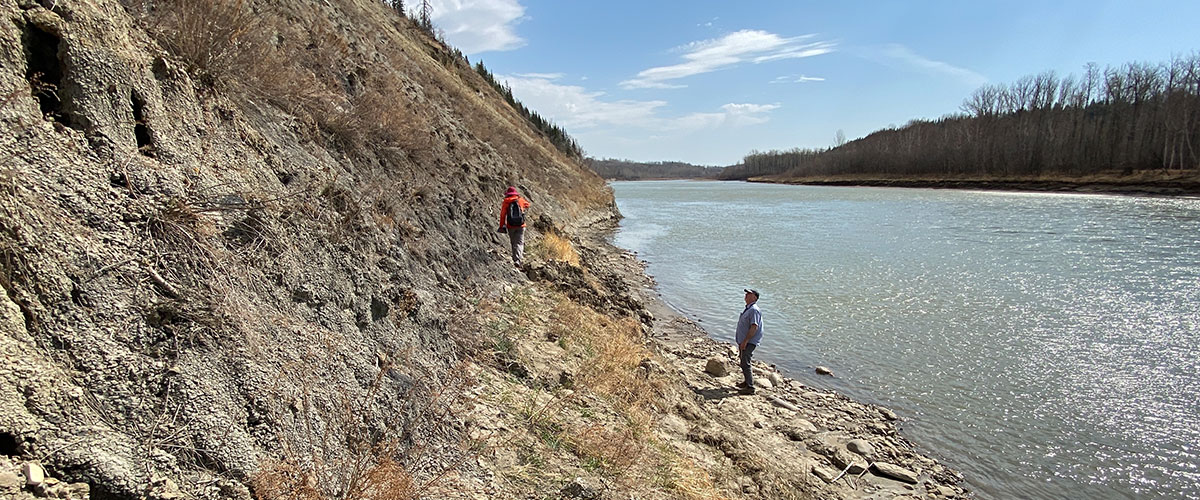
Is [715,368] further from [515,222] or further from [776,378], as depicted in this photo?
[515,222]

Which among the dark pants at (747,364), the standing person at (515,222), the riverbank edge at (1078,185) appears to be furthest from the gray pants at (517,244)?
the riverbank edge at (1078,185)

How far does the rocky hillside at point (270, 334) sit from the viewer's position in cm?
260

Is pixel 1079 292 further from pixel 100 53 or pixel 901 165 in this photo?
pixel 901 165

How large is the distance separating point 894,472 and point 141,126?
8.25 metres

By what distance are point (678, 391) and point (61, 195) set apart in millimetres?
6643

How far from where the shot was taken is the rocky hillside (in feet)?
8.54

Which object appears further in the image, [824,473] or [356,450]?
[824,473]

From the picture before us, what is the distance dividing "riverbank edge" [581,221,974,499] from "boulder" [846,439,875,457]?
12mm

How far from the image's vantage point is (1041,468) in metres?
7.02

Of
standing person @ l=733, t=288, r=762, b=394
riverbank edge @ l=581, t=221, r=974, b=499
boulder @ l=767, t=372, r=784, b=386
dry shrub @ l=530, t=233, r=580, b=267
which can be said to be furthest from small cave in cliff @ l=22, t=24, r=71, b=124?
dry shrub @ l=530, t=233, r=580, b=267

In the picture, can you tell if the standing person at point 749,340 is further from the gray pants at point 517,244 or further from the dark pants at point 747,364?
the gray pants at point 517,244

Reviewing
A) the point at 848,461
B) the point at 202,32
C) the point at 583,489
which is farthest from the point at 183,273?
the point at 848,461

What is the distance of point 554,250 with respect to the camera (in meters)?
13.5

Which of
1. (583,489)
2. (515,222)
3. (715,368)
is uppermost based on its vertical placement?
(515,222)
